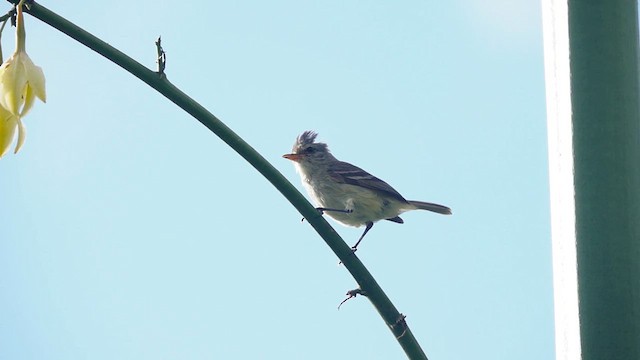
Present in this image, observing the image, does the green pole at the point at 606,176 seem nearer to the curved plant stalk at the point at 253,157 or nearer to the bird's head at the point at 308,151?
the curved plant stalk at the point at 253,157

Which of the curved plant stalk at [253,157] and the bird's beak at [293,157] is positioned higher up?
the bird's beak at [293,157]

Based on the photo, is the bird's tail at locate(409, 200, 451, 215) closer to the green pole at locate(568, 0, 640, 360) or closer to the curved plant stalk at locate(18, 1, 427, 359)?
the curved plant stalk at locate(18, 1, 427, 359)

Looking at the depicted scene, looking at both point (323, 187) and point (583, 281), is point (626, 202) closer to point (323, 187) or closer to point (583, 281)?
point (583, 281)

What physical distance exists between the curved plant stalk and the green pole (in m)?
0.36

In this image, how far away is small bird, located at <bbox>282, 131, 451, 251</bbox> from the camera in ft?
21.7

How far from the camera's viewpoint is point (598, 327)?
1121mm

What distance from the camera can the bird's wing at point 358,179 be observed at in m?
6.86

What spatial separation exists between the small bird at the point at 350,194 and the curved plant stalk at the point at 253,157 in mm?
4690

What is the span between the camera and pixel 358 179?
275 inches

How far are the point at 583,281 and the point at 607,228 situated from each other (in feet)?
0.31

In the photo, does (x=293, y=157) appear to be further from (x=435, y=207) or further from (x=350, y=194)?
(x=435, y=207)

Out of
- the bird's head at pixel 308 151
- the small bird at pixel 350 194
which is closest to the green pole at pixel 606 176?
the small bird at pixel 350 194

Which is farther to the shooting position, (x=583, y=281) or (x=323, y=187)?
(x=323, y=187)

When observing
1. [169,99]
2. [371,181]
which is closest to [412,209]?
[371,181]
